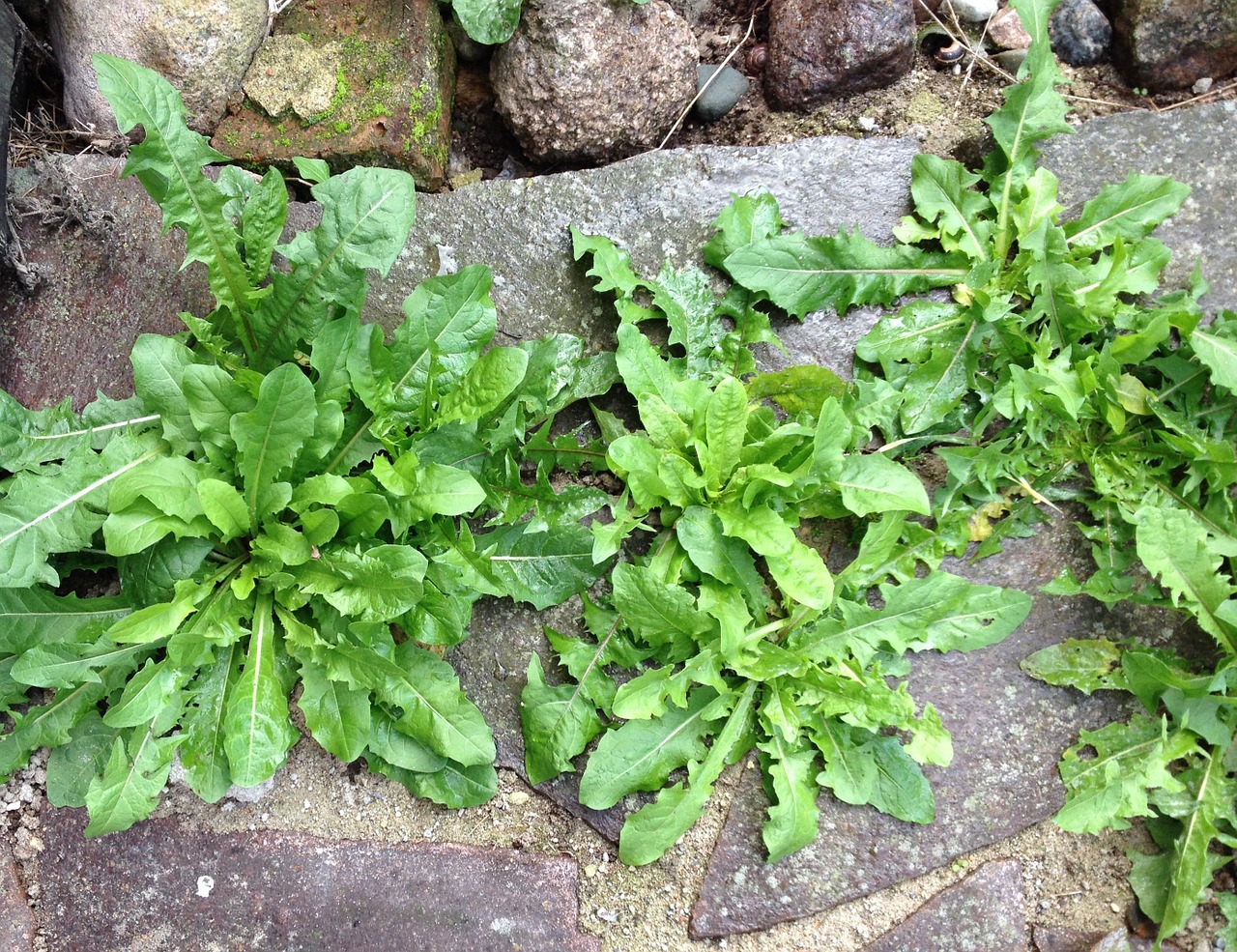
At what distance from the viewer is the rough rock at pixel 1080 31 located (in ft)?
8.83

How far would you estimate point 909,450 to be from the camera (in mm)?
2383

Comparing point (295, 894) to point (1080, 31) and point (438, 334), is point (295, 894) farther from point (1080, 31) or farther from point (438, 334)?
point (1080, 31)

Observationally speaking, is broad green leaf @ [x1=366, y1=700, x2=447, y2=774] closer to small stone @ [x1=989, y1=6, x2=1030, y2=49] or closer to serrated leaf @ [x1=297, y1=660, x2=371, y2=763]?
serrated leaf @ [x1=297, y1=660, x2=371, y2=763]

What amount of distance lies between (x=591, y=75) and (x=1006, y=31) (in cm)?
132

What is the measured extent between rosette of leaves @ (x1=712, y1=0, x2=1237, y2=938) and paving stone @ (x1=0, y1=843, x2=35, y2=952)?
245 centimetres

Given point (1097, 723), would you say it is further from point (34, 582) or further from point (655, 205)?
point (34, 582)

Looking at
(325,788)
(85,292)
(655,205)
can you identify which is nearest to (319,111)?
(85,292)

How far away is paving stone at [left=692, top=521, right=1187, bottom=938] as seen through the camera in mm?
2264

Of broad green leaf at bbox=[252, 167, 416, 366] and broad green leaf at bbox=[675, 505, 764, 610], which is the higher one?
broad green leaf at bbox=[252, 167, 416, 366]

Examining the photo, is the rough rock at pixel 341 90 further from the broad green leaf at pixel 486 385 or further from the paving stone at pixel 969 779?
the paving stone at pixel 969 779

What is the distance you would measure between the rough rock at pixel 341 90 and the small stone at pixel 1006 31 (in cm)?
171

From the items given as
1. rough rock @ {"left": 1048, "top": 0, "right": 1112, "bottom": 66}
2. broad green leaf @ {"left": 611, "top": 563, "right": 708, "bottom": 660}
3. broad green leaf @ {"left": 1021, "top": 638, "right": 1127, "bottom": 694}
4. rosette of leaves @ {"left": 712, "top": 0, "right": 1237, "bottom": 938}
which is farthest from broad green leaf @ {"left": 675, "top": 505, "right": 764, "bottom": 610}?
rough rock @ {"left": 1048, "top": 0, "right": 1112, "bottom": 66}

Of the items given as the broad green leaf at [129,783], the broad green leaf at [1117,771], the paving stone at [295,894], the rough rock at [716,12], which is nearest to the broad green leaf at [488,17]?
the rough rock at [716,12]

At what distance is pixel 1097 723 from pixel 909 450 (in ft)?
2.90
